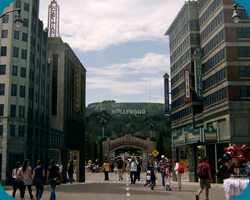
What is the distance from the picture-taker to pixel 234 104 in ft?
117

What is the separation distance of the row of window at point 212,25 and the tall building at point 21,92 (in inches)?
757

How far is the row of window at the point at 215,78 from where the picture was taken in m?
37.9

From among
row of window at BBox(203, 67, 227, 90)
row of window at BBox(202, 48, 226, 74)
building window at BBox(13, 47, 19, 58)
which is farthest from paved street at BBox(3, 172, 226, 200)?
row of window at BBox(202, 48, 226, 74)

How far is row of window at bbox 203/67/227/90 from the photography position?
124ft

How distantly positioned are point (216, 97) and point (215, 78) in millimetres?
2250

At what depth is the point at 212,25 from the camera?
41031 mm

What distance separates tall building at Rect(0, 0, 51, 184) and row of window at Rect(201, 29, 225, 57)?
1920 centimetres

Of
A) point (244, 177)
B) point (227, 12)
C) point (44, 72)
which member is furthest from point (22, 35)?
point (244, 177)

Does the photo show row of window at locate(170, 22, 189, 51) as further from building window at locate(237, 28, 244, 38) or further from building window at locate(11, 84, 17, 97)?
building window at locate(11, 84, 17, 97)

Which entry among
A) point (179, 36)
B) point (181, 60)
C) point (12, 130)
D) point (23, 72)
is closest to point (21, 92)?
point (23, 72)

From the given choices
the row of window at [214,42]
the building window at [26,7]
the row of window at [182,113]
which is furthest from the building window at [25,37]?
the row of window at [182,113]

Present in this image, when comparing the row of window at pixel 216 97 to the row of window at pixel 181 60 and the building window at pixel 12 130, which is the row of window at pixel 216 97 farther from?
the building window at pixel 12 130

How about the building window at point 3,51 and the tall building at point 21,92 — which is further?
the building window at point 3,51

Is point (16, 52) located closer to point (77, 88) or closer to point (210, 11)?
point (77, 88)
